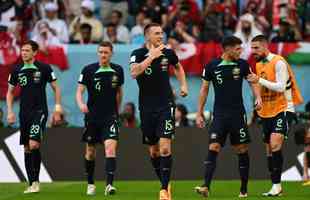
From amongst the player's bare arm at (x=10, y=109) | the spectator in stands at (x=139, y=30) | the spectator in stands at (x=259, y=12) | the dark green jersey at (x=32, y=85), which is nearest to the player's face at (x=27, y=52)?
the dark green jersey at (x=32, y=85)

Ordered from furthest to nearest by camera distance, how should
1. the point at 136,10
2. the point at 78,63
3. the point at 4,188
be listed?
the point at 136,10, the point at 78,63, the point at 4,188

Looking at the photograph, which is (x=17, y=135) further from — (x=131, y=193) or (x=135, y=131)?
(x=131, y=193)

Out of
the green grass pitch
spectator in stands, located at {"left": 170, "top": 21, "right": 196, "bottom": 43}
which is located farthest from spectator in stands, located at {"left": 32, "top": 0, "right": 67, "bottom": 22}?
the green grass pitch

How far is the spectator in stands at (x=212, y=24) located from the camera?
80.8 ft

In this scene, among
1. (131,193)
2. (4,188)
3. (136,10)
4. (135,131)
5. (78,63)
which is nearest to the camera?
(131,193)

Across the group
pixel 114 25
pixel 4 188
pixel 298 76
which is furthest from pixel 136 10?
pixel 4 188

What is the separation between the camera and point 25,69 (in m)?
17.2

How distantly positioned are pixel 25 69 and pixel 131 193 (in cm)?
277

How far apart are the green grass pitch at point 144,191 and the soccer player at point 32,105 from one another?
0.58 metres

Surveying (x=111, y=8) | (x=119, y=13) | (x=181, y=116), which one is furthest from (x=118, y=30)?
(x=181, y=116)

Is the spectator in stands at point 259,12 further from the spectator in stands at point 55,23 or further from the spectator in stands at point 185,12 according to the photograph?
the spectator in stands at point 55,23

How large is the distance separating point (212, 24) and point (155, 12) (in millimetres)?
1481

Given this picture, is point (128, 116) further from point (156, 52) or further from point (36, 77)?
point (156, 52)

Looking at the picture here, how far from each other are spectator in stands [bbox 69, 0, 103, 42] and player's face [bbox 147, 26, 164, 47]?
933 cm
